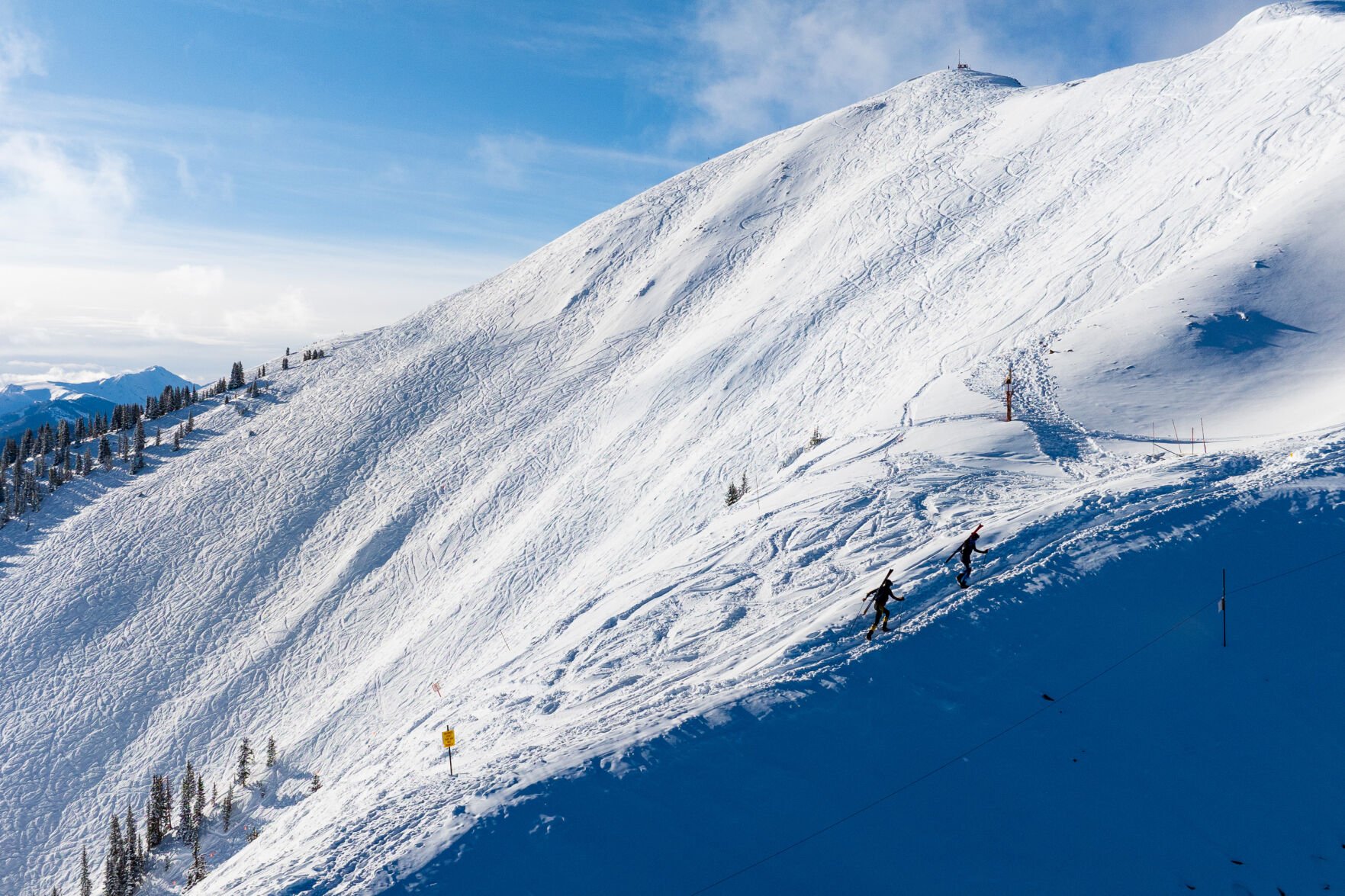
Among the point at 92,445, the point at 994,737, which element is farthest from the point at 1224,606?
the point at 92,445

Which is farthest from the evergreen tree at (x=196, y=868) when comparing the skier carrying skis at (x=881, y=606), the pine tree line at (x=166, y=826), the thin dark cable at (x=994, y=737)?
the skier carrying skis at (x=881, y=606)

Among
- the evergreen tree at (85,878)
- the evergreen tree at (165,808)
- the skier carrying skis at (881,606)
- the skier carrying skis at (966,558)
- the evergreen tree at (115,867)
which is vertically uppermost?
the skier carrying skis at (966,558)

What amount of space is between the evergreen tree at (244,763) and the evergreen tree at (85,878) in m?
6.00

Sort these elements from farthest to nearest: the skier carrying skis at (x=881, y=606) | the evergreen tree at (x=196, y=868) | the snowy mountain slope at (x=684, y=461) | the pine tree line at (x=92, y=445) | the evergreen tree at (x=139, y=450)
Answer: the evergreen tree at (x=139, y=450) < the pine tree line at (x=92, y=445) < the evergreen tree at (x=196, y=868) < the snowy mountain slope at (x=684, y=461) < the skier carrying skis at (x=881, y=606)

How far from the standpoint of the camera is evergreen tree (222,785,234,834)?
101 ft

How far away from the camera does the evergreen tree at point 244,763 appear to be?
33.1 metres

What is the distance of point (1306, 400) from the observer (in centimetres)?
2367

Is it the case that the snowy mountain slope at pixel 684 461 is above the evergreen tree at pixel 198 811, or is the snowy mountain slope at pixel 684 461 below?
above

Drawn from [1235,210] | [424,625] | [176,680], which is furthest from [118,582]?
[1235,210]

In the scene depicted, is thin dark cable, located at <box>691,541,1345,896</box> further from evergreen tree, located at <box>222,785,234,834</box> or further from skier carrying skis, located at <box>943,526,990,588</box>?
evergreen tree, located at <box>222,785,234,834</box>

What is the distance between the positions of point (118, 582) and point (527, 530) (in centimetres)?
2825

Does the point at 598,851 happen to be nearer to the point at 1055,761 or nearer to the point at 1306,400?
the point at 1055,761

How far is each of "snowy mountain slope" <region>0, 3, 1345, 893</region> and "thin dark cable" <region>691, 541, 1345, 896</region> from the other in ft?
6.89

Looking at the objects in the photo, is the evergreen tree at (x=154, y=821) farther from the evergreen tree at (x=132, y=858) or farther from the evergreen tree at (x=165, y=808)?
the evergreen tree at (x=132, y=858)
